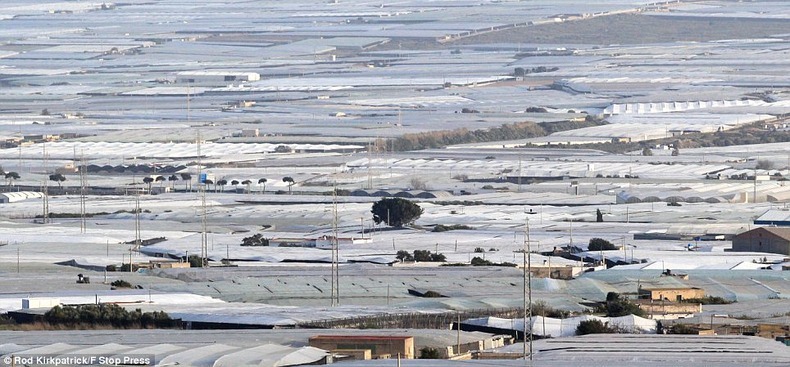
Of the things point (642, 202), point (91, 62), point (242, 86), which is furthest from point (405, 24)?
point (642, 202)

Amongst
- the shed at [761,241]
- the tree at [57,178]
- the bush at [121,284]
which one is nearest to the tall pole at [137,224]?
the tree at [57,178]

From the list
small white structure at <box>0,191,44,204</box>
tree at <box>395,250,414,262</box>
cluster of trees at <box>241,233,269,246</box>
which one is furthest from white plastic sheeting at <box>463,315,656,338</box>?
small white structure at <box>0,191,44,204</box>

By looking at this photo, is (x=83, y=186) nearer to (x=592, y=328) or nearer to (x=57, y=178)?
(x=57, y=178)

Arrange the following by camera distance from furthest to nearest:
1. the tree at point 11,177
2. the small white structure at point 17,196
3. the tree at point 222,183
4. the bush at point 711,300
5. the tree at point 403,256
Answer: the tree at point 11,177
the tree at point 222,183
the small white structure at point 17,196
the tree at point 403,256
the bush at point 711,300

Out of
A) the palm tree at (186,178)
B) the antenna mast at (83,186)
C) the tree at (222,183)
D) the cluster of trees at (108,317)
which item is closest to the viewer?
the cluster of trees at (108,317)

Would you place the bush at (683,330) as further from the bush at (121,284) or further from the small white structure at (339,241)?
the small white structure at (339,241)

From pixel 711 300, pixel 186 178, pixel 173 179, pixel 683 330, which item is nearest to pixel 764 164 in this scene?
pixel 186 178
